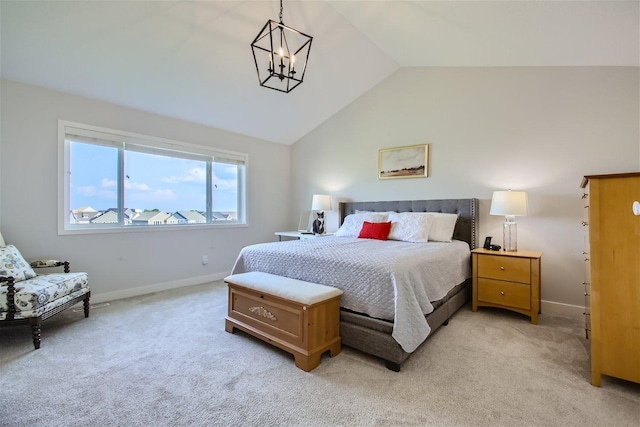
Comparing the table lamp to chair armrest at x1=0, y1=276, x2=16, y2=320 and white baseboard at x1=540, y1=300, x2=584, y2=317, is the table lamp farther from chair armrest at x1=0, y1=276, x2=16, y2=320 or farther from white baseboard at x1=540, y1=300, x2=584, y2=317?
chair armrest at x1=0, y1=276, x2=16, y2=320

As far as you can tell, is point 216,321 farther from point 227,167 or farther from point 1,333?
point 227,167

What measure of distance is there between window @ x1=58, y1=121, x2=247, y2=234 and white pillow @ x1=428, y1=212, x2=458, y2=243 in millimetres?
2969

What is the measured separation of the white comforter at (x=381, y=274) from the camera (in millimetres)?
1970

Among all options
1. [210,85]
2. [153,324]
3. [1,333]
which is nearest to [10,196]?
[1,333]

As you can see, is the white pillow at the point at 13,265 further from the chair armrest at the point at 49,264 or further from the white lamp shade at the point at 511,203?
the white lamp shade at the point at 511,203

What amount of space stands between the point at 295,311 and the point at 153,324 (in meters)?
1.61

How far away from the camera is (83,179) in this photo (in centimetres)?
338

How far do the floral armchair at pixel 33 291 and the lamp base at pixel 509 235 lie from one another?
4451 mm

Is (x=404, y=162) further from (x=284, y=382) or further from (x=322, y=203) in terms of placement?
(x=284, y=382)

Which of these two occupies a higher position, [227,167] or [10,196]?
[227,167]

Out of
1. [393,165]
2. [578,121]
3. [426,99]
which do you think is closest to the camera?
[578,121]

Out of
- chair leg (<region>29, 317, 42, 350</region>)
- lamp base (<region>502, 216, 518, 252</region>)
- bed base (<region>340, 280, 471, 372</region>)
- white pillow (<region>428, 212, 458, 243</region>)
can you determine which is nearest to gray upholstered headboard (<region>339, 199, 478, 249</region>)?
white pillow (<region>428, 212, 458, 243</region>)

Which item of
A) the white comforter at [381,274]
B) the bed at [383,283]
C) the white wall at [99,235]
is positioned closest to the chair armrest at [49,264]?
the white wall at [99,235]

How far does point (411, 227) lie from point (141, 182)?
347 centimetres
